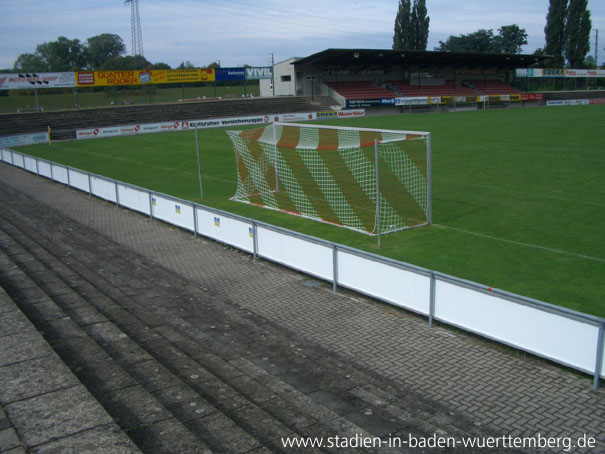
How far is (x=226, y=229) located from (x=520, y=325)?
309 inches

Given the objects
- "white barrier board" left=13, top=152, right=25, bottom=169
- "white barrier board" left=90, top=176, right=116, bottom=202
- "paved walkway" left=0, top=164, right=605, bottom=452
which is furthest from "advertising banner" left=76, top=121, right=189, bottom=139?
"paved walkway" left=0, top=164, right=605, bottom=452

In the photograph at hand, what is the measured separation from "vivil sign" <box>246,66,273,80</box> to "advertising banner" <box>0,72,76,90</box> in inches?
735

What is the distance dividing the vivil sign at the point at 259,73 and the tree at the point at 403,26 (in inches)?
1087

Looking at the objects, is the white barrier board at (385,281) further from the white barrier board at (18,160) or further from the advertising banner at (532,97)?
the advertising banner at (532,97)

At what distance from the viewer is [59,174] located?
910 inches

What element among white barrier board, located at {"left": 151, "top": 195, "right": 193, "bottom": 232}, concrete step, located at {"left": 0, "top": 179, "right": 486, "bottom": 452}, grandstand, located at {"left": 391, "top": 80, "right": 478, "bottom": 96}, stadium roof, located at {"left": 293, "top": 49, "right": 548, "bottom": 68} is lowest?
concrete step, located at {"left": 0, "top": 179, "right": 486, "bottom": 452}

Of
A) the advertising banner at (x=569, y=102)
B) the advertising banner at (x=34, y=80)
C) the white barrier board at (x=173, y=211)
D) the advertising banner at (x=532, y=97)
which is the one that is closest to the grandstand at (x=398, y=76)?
the advertising banner at (x=532, y=97)

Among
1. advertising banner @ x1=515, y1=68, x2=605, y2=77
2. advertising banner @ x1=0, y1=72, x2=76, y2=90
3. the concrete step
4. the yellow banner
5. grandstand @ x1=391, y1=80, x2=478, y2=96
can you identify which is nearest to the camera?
the concrete step

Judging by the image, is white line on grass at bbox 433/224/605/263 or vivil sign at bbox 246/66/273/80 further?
vivil sign at bbox 246/66/273/80

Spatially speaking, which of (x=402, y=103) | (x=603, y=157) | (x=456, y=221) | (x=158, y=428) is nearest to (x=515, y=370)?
(x=158, y=428)

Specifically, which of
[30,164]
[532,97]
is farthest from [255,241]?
[532,97]

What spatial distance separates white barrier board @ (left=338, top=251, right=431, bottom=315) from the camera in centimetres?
907

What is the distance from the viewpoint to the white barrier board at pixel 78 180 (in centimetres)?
2086

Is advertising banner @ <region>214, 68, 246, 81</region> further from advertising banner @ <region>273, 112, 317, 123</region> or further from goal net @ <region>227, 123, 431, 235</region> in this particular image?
goal net @ <region>227, 123, 431, 235</region>
